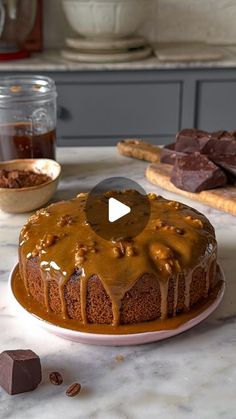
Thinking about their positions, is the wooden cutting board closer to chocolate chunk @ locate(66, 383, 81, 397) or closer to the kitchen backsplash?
chocolate chunk @ locate(66, 383, 81, 397)

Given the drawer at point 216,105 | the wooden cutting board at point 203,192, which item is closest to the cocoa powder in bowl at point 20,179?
the wooden cutting board at point 203,192

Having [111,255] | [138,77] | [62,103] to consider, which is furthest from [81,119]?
[111,255]

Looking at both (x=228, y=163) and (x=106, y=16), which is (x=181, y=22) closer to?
(x=106, y=16)

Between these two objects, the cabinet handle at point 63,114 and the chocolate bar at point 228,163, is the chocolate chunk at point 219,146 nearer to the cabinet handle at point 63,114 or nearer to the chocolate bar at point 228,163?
the chocolate bar at point 228,163

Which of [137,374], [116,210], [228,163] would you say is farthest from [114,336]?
[228,163]

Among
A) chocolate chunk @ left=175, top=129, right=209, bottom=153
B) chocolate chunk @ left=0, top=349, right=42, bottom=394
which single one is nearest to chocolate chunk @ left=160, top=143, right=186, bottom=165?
chocolate chunk @ left=175, top=129, right=209, bottom=153
